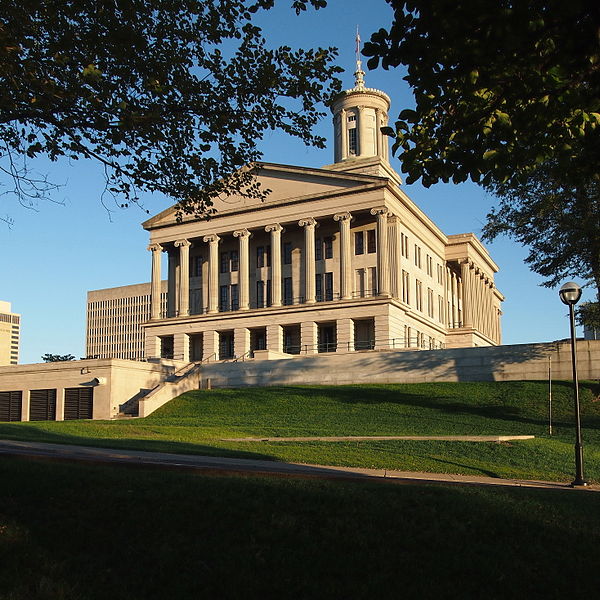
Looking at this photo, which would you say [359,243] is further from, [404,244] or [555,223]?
[555,223]

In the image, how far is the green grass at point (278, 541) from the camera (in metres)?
6.94

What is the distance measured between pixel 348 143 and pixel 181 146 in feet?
213

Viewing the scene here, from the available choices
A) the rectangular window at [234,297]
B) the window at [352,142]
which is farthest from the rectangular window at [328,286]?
the window at [352,142]

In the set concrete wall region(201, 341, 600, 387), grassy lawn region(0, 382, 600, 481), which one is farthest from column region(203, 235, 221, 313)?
grassy lawn region(0, 382, 600, 481)

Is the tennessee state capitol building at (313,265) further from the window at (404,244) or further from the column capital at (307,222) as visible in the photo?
the window at (404,244)

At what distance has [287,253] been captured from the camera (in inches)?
2859

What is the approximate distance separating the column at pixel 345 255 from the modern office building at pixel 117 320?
11621cm

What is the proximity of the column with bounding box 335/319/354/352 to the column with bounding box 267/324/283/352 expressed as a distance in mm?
5950

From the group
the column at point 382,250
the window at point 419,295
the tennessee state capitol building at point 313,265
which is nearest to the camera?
the column at point 382,250

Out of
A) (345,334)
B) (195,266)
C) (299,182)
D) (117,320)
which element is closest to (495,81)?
(345,334)

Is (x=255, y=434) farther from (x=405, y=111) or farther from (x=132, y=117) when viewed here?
(x=405, y=111)

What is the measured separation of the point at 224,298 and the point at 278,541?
67027mm

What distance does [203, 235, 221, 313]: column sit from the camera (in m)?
72.1

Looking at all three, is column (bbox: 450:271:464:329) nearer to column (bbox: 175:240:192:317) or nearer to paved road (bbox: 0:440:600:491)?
column (bbox: 175:240:192:317)
